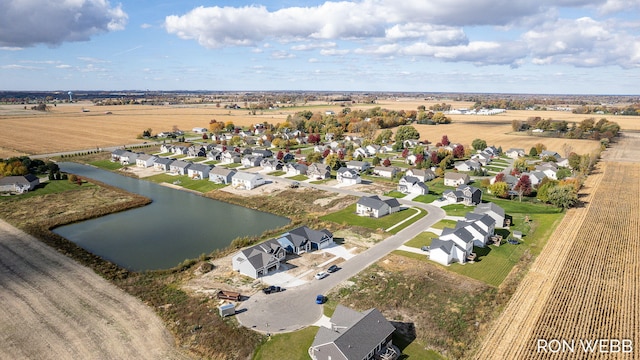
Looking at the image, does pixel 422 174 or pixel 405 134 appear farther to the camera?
pixel 405 134

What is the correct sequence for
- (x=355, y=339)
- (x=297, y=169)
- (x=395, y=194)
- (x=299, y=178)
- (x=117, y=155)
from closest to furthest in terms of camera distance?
1. (x=355, y=339)
2. (x=395, y=194)
3. (x=299, y=178)
4. (x=297, y=169)
5. (x=117, y=155)

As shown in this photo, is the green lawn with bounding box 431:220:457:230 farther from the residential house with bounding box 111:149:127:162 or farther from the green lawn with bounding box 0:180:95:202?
the residential house with bounding box 111:149:127:162

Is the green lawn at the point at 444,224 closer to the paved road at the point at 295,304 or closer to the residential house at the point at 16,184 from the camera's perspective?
the paved road at the point at 295,304

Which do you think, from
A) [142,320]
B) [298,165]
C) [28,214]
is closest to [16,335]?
[142,320]

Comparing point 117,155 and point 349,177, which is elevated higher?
point 117,155

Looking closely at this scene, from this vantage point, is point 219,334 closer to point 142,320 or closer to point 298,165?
point 142,320

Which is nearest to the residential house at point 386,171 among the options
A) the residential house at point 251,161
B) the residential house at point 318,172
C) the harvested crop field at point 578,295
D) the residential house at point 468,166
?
the residential house at point 318,172

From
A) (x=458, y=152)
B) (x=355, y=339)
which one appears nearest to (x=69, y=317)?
(x=355, y=339)

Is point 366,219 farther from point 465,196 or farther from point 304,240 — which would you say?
point 465,196
